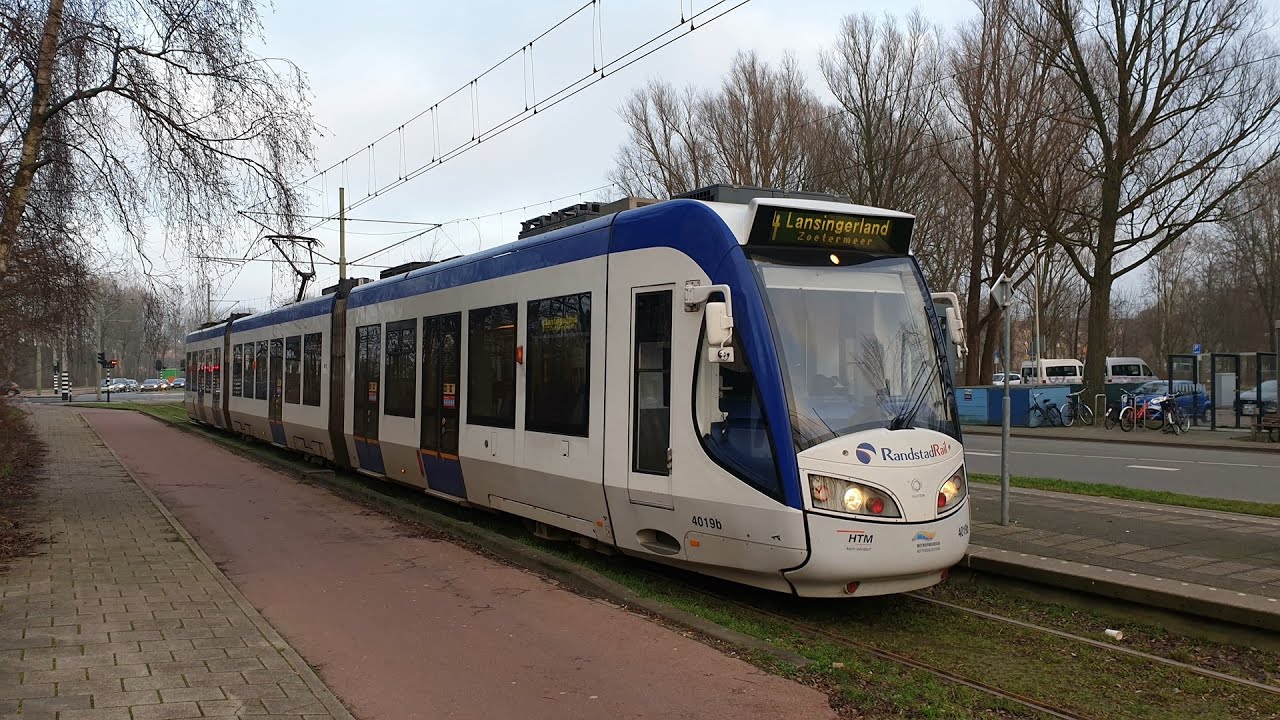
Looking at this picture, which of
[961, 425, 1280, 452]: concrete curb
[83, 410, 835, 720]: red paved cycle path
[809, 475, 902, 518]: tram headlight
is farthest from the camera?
[961, 425, 1280, 452]: concrete curb

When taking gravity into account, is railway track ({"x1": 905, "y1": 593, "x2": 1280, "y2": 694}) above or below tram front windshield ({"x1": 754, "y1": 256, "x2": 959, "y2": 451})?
below

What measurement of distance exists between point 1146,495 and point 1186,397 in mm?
18219

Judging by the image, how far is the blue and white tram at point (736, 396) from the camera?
6.36m

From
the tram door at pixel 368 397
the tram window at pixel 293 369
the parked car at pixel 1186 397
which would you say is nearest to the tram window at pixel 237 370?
the tram window at pixel 293 369

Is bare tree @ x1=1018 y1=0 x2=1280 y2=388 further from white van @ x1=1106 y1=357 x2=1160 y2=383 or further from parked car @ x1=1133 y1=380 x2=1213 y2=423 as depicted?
white van @ x1=1106 y1=357 x2=1160 y2=383

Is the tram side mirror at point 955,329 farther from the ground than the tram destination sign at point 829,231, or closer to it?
closer to it

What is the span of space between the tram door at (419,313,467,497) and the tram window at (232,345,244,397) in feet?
41.3

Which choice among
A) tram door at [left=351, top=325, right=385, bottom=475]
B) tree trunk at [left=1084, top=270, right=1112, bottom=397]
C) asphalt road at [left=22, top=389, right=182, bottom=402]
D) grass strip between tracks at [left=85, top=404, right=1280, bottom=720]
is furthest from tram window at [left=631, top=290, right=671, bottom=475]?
asphalt road at [left=22, top=389, right=182, bottom=402]

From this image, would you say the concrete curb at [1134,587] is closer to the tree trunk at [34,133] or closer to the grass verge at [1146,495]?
the grass verge at [1146,495]

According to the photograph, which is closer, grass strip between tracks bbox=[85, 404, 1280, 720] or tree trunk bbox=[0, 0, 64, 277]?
grass strip between tracks bbox=[85, 404, 1280, 720]

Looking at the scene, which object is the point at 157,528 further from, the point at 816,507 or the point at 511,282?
the point at 816,507

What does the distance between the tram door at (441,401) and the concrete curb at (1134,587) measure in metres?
5.68

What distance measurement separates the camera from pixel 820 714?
5027 mm

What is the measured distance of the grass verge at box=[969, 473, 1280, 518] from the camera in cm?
1098
